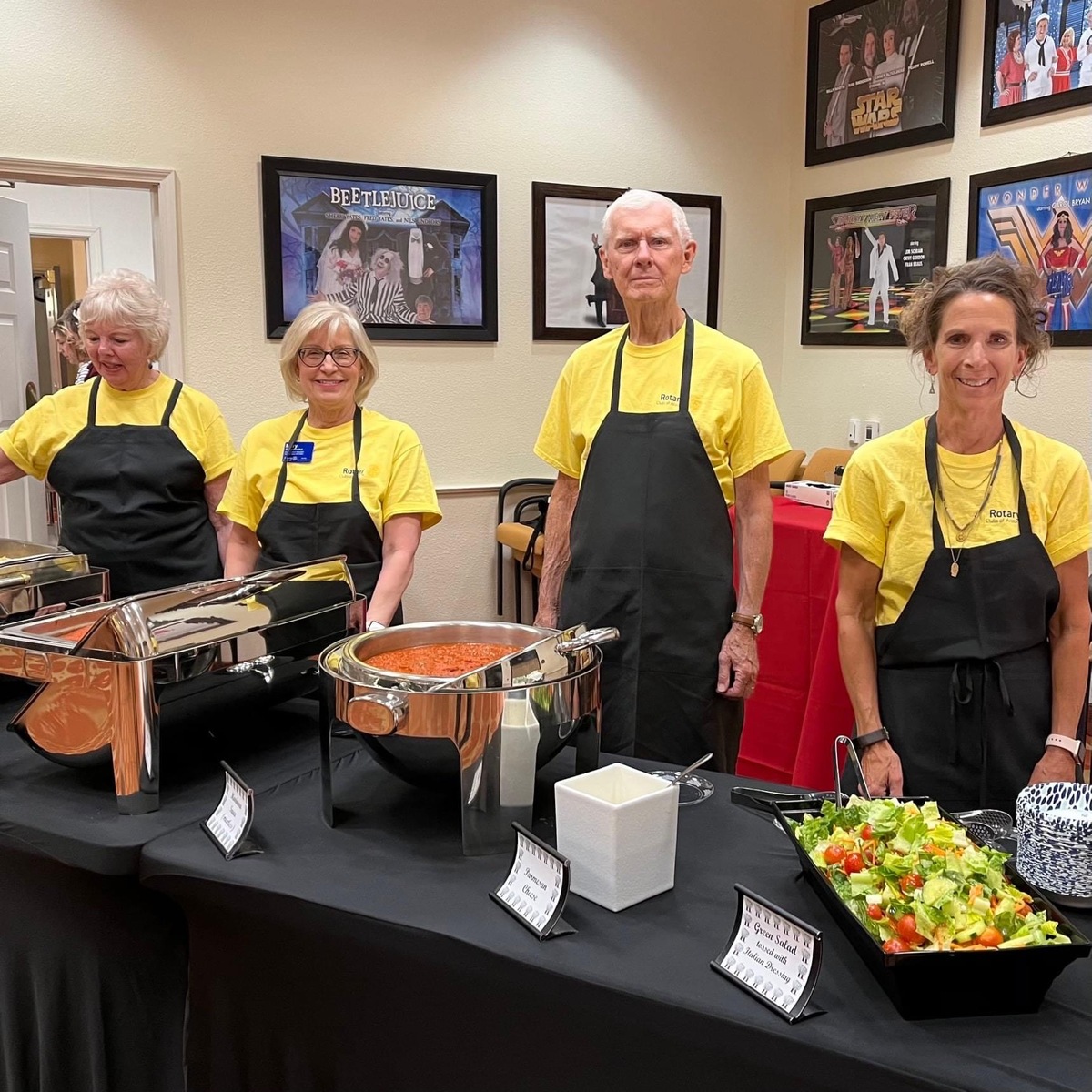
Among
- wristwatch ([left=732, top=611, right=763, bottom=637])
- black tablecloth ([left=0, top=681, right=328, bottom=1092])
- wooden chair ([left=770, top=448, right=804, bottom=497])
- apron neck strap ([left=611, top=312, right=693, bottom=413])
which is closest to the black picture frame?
wooden chair ([left=770, top=448, right=804, bottom=497])

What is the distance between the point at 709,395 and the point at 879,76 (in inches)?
133

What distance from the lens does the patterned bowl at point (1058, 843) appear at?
3.60 feet

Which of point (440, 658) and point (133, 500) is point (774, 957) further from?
point (133, 500)

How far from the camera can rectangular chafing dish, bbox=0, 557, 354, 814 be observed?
1.39m

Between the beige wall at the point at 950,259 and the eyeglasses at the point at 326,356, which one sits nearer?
the eyeglasses at the point at 326,356

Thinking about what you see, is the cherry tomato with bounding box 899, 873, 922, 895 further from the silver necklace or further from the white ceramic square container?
the silver necklace

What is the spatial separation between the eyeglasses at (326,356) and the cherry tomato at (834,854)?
4.90 feet

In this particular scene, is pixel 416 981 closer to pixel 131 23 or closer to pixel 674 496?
pixel 674 496

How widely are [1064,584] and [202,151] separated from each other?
11.9 ft

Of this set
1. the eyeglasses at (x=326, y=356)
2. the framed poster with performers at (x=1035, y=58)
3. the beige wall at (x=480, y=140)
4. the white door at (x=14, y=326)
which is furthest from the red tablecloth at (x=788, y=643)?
the white door at (x=14, y=326)

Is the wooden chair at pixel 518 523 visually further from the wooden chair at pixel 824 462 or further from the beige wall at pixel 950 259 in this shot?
the beige wall at pixel 950 259

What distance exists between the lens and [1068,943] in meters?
0.92

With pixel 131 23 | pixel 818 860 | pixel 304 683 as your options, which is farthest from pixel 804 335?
pixel 818 860

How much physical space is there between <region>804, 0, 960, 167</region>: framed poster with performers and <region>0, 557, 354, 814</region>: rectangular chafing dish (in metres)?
3.89
